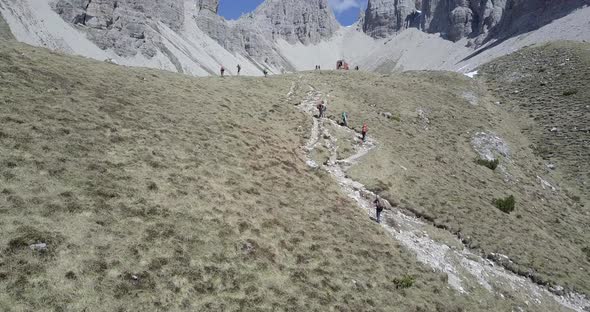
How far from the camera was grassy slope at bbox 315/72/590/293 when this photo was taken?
27859mm

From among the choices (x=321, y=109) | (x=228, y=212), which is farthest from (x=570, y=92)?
(x=228, y=212)

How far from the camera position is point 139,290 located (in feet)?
43.6

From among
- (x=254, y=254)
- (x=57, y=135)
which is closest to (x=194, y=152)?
(x=57, y=135)

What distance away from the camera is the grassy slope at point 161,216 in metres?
13.4

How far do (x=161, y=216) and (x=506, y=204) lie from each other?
91.3 feet

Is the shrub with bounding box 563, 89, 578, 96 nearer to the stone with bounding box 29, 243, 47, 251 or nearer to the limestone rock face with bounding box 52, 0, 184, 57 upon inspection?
the stone with bounding box 29, 243, 47, 251

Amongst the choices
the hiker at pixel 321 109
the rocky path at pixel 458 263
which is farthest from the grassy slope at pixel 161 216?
the hiker at pixel 321 109

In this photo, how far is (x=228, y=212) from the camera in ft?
65.4

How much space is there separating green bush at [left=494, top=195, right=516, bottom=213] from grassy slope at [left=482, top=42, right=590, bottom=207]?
11.7m

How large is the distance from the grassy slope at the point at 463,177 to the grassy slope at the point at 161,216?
6567 millimetres

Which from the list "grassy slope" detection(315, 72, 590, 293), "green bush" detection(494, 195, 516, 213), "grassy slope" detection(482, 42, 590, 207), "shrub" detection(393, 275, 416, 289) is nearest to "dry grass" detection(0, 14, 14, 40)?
"grassy slope" detection(315, 72, 590, 293)

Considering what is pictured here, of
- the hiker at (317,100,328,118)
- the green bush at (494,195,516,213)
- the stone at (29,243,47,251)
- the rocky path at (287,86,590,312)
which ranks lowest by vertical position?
the rocky path at (287,86,590,312)

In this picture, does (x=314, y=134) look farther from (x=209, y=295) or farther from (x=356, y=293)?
(x=209, y=295)

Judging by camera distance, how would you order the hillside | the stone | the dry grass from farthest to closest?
the dry grass, the hillside, the stone
